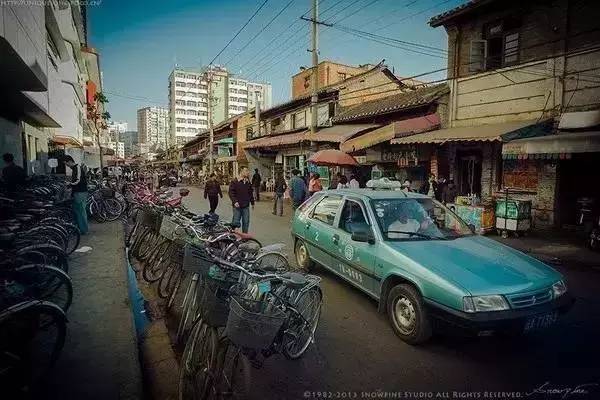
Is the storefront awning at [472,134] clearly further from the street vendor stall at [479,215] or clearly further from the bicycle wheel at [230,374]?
the bicycle wheel at [230,374]

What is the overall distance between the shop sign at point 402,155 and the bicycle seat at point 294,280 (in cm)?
1174

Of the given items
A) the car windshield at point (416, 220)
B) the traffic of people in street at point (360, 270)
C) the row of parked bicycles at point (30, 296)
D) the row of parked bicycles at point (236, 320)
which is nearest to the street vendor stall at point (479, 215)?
the traffic of people in street at point (360, 270)

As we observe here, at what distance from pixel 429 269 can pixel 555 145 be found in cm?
712

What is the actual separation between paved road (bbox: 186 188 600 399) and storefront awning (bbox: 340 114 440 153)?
29.7 feet

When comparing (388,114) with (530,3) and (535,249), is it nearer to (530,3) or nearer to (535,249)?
(530,3)

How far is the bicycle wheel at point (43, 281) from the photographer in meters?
3.96

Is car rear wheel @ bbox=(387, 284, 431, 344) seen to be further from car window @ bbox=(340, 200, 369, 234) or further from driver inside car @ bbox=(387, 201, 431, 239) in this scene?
car window @ bbox=(340, 200, 369, 234)

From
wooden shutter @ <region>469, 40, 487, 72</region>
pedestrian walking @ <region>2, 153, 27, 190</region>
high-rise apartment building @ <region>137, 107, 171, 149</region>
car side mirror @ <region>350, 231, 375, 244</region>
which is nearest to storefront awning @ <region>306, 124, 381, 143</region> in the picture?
wooden shutter @ <region>469, 40, 487, 72</region>

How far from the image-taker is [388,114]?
15906mm

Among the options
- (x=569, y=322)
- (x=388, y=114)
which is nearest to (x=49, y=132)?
(x=388, y=114)

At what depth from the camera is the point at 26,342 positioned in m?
3.04

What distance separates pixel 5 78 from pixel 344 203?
27.2 ft

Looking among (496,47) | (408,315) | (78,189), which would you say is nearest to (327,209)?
(408,315)

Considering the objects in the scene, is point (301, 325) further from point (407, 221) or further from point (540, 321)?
point (540, 321)
